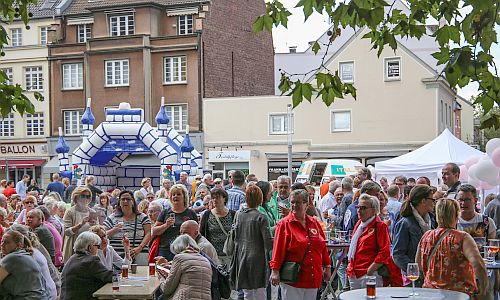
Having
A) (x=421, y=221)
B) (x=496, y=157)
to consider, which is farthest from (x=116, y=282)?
(x=496, y=157)

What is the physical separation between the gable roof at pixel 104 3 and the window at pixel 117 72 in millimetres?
3250

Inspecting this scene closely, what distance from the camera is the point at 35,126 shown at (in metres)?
48.8

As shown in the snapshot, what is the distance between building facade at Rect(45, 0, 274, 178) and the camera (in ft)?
148

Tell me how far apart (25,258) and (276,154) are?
35040 millimetres

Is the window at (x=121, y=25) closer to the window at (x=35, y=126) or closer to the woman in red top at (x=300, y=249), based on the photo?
the window at (x=35, y=126)

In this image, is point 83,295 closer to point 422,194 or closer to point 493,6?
point 422,194

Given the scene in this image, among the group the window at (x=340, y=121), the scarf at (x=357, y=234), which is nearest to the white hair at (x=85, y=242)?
the scarf at (x=357, y=234)

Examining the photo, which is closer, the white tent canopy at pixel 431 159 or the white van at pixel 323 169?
the white tent canopy at pixel 431 159

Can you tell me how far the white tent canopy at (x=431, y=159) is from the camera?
877 inches

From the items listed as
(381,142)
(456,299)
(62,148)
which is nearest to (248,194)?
(456,299)

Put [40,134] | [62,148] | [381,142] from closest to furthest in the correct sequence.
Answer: [62,148] < [381,142] < [40,134]

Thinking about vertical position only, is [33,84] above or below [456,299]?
above

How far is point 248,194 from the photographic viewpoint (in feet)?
33.4

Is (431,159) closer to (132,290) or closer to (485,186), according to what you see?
(485,186)
